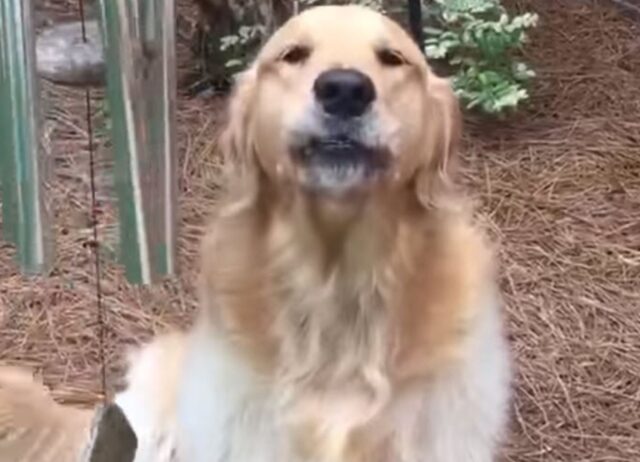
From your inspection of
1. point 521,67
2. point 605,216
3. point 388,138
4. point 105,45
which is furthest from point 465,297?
point 521,67

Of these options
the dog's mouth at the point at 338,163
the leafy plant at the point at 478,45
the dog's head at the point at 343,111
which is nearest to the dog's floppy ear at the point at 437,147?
the dog's head at the point at 343,111

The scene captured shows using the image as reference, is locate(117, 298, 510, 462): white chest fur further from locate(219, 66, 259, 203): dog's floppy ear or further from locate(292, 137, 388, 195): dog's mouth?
locate(292, 137, 388, 195): dog's mouth

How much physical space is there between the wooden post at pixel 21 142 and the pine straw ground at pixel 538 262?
0.95 metres

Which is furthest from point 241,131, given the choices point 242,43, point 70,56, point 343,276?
point 70,56

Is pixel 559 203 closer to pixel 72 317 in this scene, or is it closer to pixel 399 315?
pixel 72 317

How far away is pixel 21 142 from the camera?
2.33 metres

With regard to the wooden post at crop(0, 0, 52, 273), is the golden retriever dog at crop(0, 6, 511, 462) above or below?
below

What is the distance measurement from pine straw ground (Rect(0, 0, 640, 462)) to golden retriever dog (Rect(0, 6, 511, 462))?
809mm

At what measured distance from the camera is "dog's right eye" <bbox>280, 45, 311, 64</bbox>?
2.37 metres

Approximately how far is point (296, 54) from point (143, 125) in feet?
0.90

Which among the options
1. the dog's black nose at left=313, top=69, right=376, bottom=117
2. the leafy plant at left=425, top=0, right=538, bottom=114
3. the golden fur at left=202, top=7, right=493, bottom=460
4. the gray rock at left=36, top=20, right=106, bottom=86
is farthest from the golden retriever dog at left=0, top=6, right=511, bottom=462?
the gray rock at left=36, top=20, right=106, bottom=86

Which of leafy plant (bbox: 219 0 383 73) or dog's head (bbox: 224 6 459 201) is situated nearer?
dog's head (bbox: 224 6 459 201)

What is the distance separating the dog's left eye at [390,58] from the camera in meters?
2.36

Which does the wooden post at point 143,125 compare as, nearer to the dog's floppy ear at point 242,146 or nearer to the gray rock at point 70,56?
the dog's floppy ear at point 242,146
